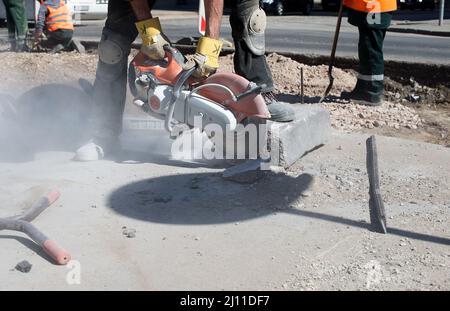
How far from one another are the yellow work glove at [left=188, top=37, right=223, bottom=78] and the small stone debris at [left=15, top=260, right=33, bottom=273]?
1724 mm

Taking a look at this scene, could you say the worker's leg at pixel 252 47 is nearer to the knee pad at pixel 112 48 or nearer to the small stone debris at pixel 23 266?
the knee pad at pixel 112 48

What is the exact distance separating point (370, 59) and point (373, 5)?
19.4 inches

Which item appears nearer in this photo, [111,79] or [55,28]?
[111,79]

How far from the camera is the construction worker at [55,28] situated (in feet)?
35.5

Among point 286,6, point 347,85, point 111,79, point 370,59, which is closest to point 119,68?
point 111,79

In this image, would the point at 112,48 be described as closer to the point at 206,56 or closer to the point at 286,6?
the point at 206,56

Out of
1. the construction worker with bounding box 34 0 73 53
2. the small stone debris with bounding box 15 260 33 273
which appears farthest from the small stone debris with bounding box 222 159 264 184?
the construction worker with bounding box 34 0 73 53

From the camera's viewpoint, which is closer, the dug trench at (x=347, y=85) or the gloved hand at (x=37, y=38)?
the dug trench at (x=347, y=85)

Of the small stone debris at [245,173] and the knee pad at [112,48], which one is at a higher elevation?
the knee pad at [112,48]

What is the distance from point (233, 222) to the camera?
3.75 m

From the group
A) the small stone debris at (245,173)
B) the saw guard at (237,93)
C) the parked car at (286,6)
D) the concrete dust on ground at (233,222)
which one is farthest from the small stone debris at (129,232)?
the parked car at (286,6)

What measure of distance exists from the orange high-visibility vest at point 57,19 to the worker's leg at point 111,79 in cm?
628
